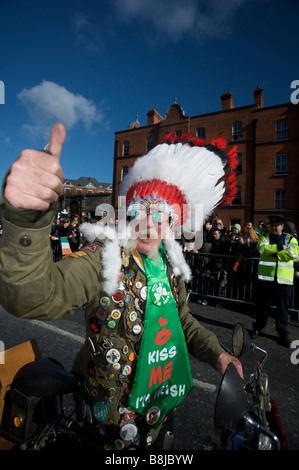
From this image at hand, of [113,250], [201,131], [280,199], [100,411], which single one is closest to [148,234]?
[113,250]

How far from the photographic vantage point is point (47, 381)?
1282 mm

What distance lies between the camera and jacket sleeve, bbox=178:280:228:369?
59.3 inches

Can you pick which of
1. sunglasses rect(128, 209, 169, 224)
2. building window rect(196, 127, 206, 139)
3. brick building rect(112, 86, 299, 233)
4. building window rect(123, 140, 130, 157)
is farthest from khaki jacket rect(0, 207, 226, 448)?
building window rect(123, 140, 130, 157)

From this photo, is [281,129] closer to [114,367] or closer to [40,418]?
[114,367]

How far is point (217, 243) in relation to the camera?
23.0ft

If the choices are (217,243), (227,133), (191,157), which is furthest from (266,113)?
(191,157)

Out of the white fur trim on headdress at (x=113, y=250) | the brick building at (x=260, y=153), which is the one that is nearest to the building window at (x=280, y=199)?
the brick building at (x=260, y=153)

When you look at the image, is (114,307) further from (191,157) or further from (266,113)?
(266,113)

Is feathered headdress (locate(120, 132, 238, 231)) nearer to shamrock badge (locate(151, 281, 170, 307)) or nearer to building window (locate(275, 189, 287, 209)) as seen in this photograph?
shamrock badge (locate(151, 281, 170, 307))

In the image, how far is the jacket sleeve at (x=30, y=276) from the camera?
83 cm

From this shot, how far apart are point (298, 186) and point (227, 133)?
27.9 ft

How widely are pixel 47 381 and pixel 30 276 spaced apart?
74 centimetres

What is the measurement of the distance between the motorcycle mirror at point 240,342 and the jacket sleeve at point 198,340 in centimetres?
16

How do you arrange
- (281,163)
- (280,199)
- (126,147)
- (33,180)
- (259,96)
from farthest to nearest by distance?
(126,147) < (259,96) < (281,163) < (280,199) < (33,180)
